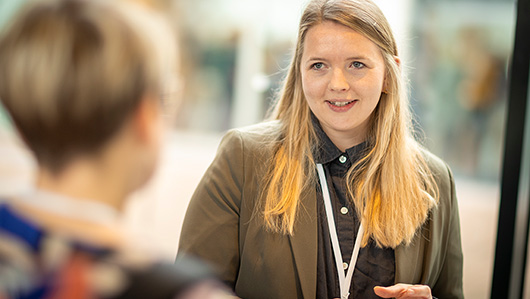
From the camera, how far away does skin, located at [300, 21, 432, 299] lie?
1776 mm

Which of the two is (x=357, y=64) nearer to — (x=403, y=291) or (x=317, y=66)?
(x=317, y=66)

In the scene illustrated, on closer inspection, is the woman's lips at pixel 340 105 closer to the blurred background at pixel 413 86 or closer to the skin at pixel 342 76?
the skin at pixel 342 76

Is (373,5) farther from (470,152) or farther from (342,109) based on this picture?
(470,152)

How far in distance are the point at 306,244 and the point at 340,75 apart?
60cm

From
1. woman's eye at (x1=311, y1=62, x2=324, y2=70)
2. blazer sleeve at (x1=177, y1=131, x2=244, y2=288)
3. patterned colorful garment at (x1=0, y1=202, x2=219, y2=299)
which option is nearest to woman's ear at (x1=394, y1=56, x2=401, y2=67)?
woman's eye at (x1=311, y1=62, x2=324, y2=70)

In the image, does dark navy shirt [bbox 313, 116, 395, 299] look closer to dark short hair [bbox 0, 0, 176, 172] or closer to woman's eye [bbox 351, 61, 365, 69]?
woman's eye [bbox 351, 61, 365, 69]

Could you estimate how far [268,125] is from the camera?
6.70ft

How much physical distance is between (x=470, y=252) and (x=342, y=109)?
2.69 m

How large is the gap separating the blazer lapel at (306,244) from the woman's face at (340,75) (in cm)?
31

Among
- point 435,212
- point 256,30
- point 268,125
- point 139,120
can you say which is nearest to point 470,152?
point 256,30

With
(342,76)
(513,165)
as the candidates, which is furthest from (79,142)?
(513,165)

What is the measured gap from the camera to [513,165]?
1.87 meters

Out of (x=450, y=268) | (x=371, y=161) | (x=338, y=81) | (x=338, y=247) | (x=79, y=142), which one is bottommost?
(x=450, y=268)

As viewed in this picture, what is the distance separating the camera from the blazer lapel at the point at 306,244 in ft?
5.72
